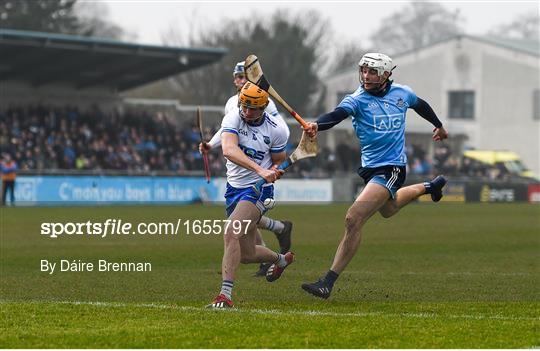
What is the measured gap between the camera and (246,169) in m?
11.5

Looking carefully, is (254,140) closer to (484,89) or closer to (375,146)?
(375,146)

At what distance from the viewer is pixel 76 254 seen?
1862cm

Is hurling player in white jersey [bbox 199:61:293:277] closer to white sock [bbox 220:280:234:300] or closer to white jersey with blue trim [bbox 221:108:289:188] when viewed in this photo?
white jersey with blue trim [bbox 221:108:289:188]

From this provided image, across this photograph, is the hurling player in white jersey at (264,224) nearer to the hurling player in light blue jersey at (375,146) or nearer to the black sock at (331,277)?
the hurling player in light blue jersey at (375,146)

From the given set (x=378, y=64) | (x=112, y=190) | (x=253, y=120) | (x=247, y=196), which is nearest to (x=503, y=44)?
(x=112, y=190)

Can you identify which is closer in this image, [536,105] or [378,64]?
[378,64]

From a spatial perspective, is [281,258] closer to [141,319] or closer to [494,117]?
[141,319]

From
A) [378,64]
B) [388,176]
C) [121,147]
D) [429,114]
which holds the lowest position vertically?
[121,147]

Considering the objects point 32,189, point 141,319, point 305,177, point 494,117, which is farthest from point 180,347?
point 494,117

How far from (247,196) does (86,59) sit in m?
34.7

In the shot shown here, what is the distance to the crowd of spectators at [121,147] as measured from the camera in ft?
133

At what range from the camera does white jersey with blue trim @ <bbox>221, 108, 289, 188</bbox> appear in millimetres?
11461

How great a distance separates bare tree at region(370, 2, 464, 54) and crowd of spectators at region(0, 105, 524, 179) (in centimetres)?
4492

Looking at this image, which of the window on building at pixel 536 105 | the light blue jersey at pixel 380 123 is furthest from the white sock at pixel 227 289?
the window on building at pixel 536 105
